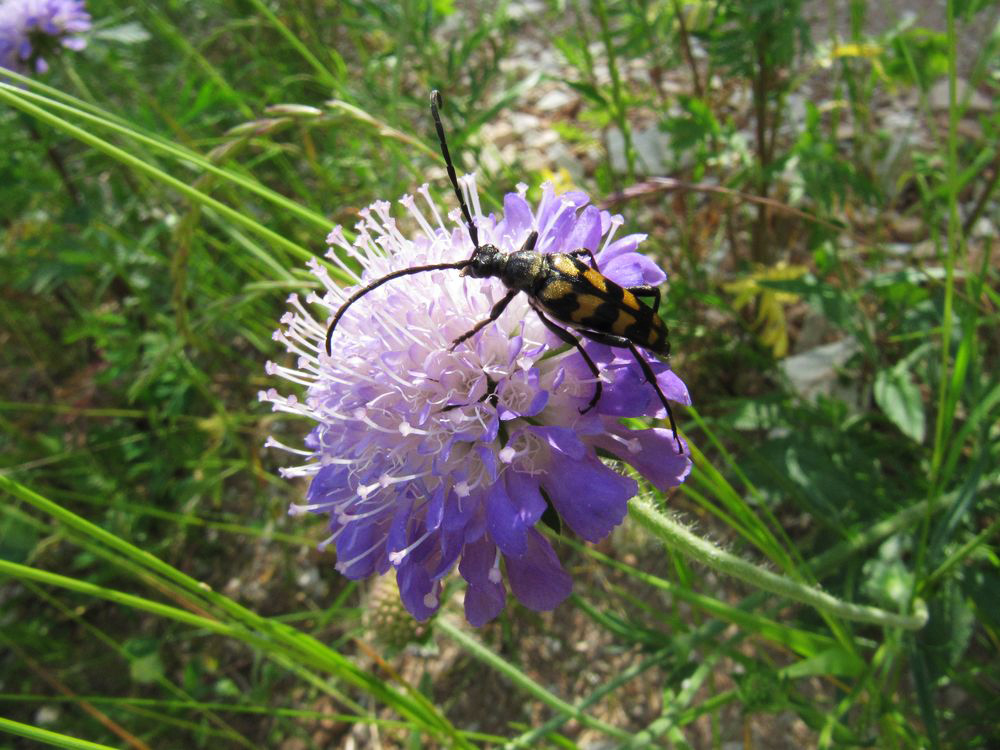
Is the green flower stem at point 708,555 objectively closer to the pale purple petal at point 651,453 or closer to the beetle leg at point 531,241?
the pale purple petal at point 651,453

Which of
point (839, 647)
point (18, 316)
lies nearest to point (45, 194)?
point (18, 316)

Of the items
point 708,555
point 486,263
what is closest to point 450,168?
point 486,263

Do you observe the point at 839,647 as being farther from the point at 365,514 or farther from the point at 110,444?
the point at 110,444

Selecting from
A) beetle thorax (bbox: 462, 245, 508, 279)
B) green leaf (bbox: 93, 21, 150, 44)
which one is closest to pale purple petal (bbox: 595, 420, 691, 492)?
beetle thorax (bbox: 462, 245, 508, 279)

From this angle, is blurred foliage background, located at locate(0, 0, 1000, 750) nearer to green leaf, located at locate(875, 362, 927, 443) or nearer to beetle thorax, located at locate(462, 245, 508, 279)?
green leaf, located at locate(875, 362, 927, 443)

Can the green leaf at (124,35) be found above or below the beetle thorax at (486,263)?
above

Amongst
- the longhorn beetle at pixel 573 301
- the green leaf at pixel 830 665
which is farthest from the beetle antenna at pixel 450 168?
the green leaf at pixel 830 665

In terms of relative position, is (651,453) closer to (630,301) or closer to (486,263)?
(630,301)
